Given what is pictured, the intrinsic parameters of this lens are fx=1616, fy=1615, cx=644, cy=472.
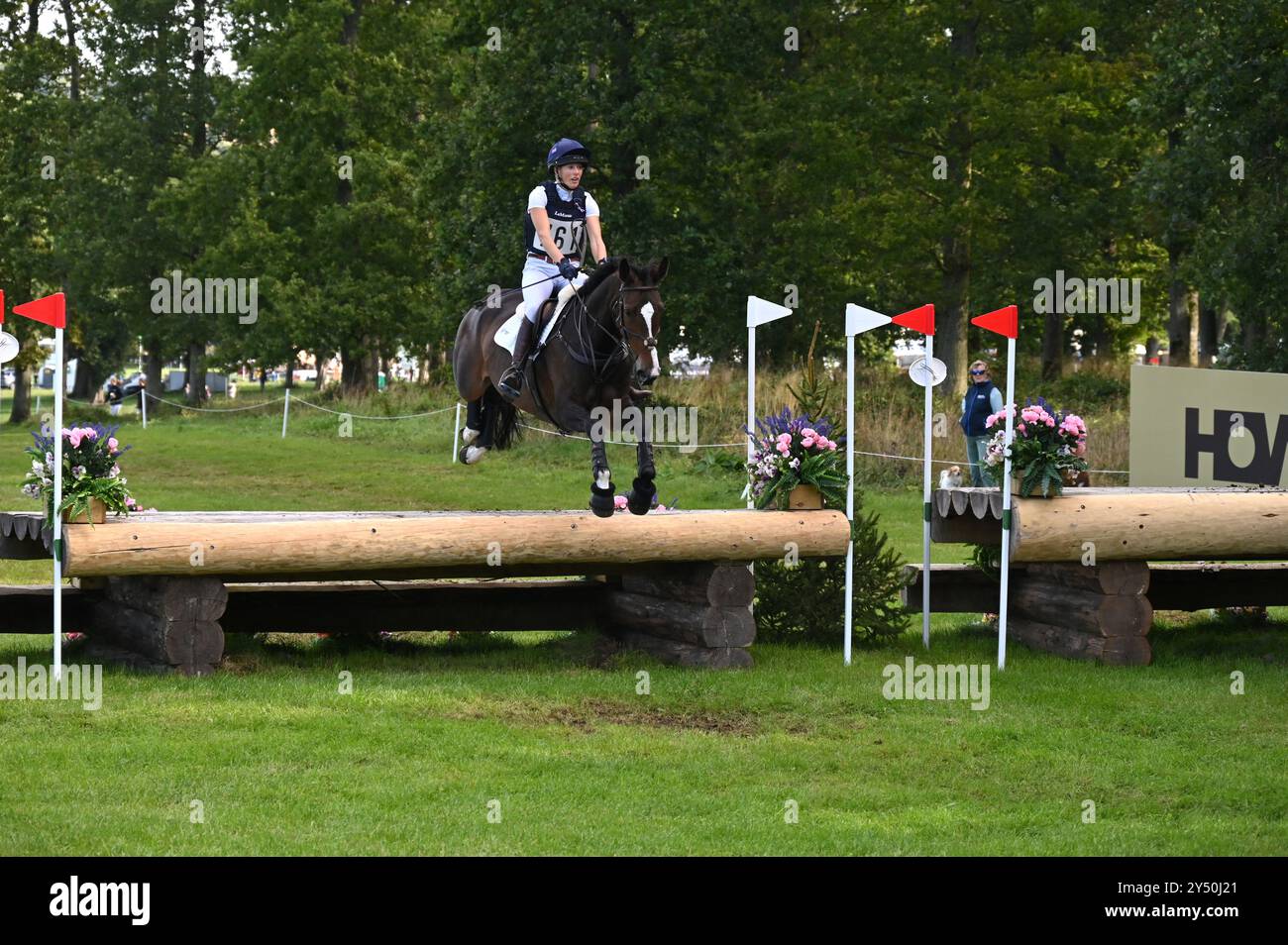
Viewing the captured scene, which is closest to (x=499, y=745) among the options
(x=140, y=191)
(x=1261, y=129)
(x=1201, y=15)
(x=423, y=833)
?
(x=423, y=833)

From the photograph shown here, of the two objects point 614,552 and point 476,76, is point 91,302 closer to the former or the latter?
point 476,76

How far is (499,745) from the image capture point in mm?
8641

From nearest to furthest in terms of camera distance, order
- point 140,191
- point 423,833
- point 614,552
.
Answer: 1. point 423,833
2. point 614,552
3. point 140,191

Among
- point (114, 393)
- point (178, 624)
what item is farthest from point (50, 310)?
point (114, 393)

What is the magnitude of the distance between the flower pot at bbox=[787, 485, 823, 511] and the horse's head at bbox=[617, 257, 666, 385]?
1.91 metres

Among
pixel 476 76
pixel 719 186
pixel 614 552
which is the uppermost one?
pixel 476 76

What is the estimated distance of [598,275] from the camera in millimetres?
10352

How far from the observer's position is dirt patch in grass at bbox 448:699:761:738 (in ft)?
30.7

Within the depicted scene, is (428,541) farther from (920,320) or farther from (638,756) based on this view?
(920,320)

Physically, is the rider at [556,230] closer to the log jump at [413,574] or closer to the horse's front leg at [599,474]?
the horse's front leg at [599,474]

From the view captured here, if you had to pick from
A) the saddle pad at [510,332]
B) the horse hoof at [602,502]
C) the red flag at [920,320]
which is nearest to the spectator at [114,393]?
the saddle pad at [510,332]

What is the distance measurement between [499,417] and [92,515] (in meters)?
3.30

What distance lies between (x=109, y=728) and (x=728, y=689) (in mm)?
3749

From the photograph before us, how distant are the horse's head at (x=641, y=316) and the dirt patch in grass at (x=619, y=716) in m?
1.99
